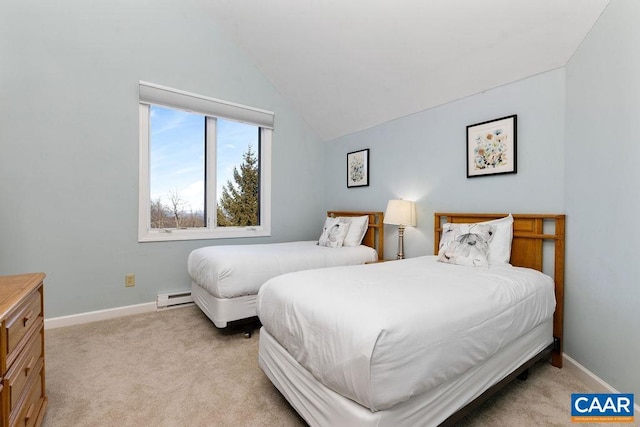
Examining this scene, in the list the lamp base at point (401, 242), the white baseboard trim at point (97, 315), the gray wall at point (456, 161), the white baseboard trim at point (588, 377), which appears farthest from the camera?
the lamp base at point (401, 242)

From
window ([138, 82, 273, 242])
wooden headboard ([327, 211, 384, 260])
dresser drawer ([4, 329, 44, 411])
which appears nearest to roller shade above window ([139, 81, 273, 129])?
window ([138, 82, 273, 242])

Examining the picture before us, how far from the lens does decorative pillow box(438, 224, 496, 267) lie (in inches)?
82.3

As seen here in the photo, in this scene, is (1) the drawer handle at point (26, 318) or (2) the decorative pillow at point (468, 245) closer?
(1) the drawer handle at point (26, 318)

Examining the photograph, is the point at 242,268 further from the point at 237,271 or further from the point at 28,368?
the point at 28,368

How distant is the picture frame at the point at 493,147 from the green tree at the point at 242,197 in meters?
2.59

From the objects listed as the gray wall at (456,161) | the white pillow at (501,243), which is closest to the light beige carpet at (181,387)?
the white pillow at (501,243)

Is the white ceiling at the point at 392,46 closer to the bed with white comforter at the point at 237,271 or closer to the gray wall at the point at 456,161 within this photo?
the gray wall at the point at 456,161

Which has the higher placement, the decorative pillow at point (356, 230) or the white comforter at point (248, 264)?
the decorative pillow at point (356, 230)

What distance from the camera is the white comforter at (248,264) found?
2.32 metres

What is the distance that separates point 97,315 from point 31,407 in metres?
1.71

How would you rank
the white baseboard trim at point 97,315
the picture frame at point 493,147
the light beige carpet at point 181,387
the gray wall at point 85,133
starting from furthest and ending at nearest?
the white baseboard trim at point 97,315 → the gray wall at point 85,133 → the picture frame at point 493,147 → the light beige carpet at point 181,387

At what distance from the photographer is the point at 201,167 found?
3510mm

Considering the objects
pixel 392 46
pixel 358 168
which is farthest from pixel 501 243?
pixel 358 168

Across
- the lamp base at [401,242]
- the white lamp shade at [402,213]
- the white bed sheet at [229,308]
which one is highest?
the white lamp shade at [402,213]
